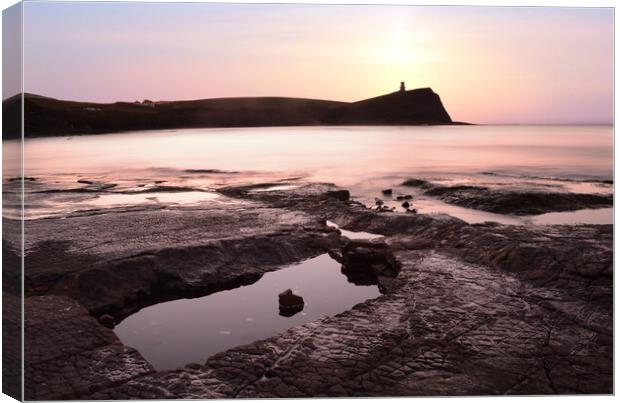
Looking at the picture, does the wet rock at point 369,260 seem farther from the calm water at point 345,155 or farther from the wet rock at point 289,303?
the wet rock at point 289,303

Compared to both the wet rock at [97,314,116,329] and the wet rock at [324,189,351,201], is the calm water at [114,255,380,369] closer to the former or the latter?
the wet rock at [97,314,116,329]

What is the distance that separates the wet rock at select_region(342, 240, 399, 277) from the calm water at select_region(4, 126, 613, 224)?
100cm

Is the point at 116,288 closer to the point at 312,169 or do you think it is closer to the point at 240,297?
the point at 240,297

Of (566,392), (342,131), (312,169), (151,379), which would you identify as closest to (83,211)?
(312,169)

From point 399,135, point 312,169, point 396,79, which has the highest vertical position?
point 396,79

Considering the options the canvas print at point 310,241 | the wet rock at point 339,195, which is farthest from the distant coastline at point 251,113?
the wet rock at point 339,195

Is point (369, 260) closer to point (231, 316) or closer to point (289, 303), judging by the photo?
point (289, 303)

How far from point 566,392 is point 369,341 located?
1.62 metres

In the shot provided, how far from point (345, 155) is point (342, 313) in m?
2.70

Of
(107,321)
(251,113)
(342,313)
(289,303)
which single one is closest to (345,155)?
(251,113)

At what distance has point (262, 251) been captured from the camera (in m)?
8.23

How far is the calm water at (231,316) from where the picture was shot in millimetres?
5648

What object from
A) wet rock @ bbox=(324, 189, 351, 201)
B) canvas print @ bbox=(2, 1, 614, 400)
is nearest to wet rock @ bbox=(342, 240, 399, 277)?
canvas print @ bbox=(2, 1, 614, 400)

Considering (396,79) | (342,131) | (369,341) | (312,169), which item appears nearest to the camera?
(369,341)
